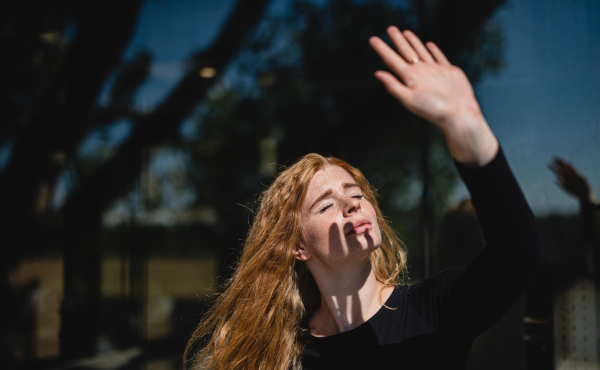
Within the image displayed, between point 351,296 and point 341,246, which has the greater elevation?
point 341,246

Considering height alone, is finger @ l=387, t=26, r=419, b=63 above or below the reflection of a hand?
above

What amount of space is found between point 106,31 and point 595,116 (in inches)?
147

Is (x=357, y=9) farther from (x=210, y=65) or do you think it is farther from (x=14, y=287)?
(x=14, y=287)

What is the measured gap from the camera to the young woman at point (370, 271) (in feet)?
3.03

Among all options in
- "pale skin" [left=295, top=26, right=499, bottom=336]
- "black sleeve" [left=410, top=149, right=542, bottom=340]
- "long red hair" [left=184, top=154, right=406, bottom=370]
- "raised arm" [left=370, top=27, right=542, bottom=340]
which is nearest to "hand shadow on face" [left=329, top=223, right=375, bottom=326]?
"pale skin" [left=295, top=26, right=499, bottom=336]

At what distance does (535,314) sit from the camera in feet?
7.13

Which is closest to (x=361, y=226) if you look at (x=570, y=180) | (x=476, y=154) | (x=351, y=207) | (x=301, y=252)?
(x=351, y=207)

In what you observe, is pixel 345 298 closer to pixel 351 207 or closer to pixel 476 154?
pixel 351 207

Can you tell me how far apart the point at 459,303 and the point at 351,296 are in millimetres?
443

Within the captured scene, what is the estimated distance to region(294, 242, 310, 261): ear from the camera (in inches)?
67.2

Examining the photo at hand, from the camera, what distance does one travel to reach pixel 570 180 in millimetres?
2088

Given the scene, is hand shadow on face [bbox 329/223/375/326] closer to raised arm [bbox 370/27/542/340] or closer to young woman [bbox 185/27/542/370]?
young woman [bbox 185/27/542/370]

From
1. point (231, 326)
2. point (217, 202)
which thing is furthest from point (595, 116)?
point (217, 202)

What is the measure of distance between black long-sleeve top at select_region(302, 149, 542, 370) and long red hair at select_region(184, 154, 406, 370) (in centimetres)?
11
